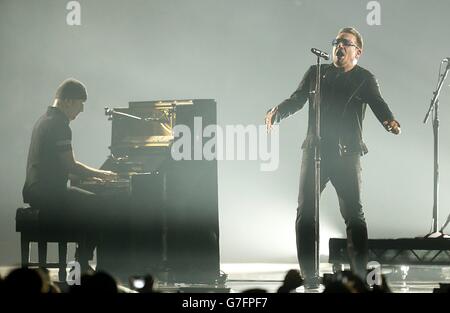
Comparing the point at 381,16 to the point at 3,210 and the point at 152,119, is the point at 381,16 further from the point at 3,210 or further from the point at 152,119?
the point at 3,210

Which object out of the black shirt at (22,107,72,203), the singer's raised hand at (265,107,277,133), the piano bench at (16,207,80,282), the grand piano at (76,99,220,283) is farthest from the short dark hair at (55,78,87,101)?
the singer's raised hand at (265,107,277,133)

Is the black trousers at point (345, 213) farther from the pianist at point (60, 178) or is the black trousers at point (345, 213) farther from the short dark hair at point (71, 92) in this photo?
the short dark hair at point (71, 92)

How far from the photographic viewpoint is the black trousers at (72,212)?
6266mm

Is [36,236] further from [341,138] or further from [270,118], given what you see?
[341,138]

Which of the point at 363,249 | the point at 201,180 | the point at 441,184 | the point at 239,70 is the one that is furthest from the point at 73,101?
the point at 441,184

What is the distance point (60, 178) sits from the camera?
6375mm

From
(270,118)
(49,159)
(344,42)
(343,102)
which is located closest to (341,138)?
(343,102)

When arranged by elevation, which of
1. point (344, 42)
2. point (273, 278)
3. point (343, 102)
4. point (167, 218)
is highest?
point (344, 42)

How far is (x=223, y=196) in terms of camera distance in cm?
806

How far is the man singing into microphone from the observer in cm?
616

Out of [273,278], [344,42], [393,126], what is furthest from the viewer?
[273,278]

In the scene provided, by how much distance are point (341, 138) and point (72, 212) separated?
205cm

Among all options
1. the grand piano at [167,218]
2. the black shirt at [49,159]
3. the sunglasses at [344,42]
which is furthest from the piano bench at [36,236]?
the sunglasses at [344,42]

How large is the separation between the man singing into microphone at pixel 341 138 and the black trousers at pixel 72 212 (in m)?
1.46
